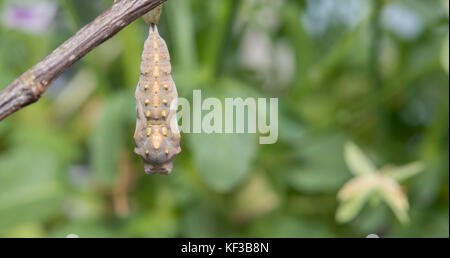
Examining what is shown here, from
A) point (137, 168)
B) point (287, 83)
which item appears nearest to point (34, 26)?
point (137, 168)

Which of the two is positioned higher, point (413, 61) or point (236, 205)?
point (413, 61)

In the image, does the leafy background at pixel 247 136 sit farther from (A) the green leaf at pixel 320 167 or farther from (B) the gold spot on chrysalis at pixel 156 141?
(B) the gold spot on chrysalis at pixel 156 141

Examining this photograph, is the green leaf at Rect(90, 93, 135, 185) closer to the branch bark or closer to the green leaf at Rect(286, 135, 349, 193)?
the green leaf at Rect(286, 135, 349, 193)

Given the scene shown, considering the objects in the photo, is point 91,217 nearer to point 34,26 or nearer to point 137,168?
point 137,168

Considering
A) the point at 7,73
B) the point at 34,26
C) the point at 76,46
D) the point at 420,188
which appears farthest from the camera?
the point at 34,26

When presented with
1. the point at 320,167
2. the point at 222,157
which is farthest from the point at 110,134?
the point at 320,167

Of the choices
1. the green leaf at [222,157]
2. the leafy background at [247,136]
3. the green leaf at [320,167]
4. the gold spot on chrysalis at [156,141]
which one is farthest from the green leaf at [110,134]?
the gold spot on chrysalis at [156,141]
